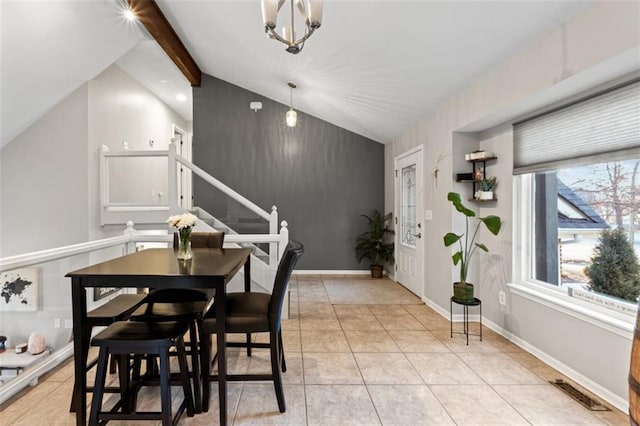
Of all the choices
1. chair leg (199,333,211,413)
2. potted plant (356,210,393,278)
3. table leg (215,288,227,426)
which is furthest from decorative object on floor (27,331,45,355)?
potted plant (356,210,393,278)

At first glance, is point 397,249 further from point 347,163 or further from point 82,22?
point 82,22

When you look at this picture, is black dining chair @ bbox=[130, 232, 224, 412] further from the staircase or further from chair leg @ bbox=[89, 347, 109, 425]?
the staircase

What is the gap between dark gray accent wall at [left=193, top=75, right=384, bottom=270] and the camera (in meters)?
5.98

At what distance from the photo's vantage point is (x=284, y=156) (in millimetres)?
6027

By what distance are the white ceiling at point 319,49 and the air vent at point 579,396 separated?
7.85ft

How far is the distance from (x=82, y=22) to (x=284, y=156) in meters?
3.32

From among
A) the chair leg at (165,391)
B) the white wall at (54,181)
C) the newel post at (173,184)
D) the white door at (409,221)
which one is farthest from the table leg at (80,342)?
→ the white door at (409,221)

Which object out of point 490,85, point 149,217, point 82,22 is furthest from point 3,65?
point 490,85

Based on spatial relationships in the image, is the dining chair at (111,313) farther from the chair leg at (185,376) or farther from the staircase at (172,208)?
the staircase at (172,208)

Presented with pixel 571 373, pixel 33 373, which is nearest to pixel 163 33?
pixel 33 373

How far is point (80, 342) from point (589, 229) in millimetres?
3338

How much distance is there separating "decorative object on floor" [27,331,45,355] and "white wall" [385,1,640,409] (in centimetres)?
A: 377

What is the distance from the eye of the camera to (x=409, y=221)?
5.00m

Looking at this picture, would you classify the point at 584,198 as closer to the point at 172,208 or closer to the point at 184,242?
the point at 184,242
